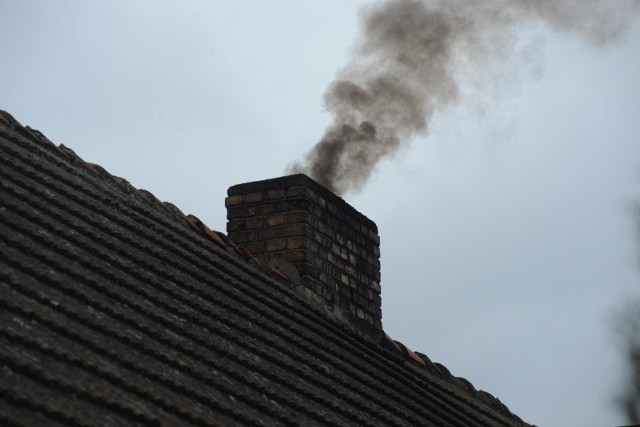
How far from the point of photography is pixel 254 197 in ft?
26.0

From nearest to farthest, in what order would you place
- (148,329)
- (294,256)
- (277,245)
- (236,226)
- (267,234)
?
(148,329)
(294,256)
(277,245)
(267,234)
(236,226)

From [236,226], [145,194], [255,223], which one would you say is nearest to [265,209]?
[255,223]

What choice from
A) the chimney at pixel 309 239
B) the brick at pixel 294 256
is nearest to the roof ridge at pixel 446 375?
the chimney at pixel 309 239

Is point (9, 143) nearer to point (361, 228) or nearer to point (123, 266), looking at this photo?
point (123, 266)

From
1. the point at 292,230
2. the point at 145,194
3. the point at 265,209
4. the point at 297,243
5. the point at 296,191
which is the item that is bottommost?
the point at 145,194

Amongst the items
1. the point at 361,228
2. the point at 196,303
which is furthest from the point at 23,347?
the point at 361,228

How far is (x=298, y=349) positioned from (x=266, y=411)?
122 cm

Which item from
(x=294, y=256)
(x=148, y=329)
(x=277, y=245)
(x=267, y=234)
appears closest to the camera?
(x=148, y=329)

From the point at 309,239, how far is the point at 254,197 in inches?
21.7

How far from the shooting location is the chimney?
7.54m

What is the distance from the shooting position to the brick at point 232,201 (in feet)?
26.0

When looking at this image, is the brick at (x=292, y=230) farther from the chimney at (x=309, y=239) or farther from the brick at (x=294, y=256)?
the brick at (x=294, y=256)

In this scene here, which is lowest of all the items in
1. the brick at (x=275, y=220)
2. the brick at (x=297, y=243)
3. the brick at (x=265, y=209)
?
the brick at (x=297, y=243)

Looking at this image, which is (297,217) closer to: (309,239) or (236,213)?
(309,239)
